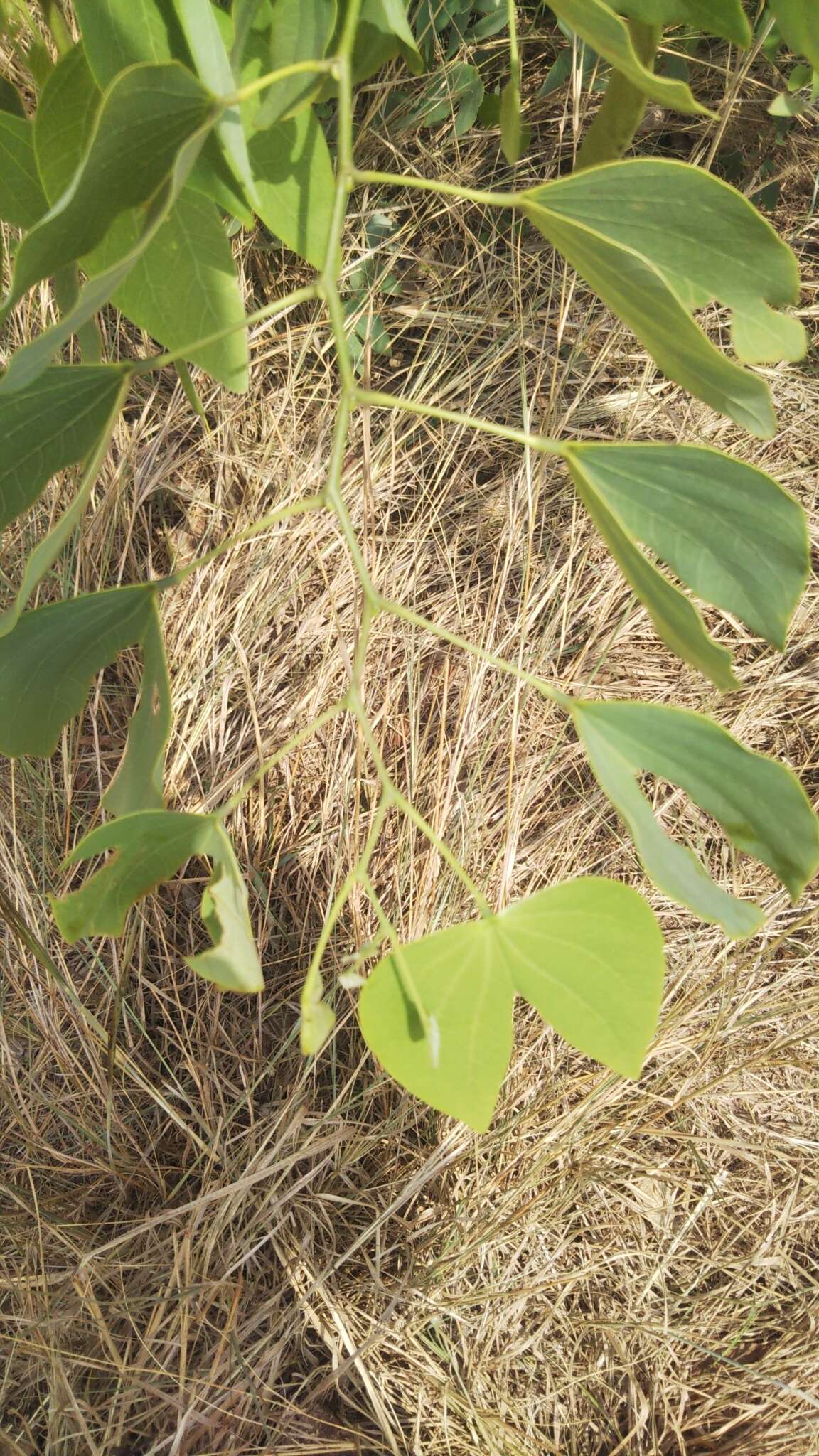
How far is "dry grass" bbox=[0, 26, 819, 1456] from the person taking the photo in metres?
0.98

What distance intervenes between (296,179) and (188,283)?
0.08 meters

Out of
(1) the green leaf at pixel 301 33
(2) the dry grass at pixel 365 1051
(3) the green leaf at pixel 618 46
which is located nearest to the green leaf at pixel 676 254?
(3) the green leaf at pixel 618 46

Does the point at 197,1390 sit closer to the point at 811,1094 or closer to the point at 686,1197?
the point at 686,1197

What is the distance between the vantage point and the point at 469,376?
1.02 m

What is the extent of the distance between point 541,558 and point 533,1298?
2.30 feet

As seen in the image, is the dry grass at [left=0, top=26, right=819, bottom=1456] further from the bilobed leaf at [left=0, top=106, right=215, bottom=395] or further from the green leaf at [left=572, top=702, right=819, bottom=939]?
the bilobed leaf at [left=0, top=106, right=215, bottom=395]

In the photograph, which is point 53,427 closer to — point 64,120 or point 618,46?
point 64,120

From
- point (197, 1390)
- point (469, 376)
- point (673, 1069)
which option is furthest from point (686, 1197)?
point (469, 376)

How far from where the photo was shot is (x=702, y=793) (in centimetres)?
51

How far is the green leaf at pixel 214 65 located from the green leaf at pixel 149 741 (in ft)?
0.72

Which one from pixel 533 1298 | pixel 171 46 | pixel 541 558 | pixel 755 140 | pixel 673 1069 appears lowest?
pixel 533 1298

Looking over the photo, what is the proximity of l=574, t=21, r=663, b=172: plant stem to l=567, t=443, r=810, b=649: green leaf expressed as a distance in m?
0.27

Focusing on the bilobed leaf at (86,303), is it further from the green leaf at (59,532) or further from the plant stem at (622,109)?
the plant stem at (622,109)

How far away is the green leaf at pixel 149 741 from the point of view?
20.6 inches
